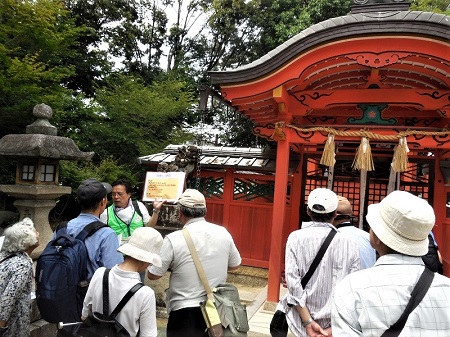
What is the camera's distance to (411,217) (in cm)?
153

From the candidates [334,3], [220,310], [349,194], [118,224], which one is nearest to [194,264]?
[220,310]

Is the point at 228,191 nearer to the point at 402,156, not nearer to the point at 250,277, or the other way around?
the point at 250,277

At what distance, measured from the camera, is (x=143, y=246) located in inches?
88.7

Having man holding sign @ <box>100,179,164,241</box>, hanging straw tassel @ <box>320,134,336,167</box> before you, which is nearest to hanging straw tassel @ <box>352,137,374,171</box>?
hanging straw tassel @ <box>320,134,336,167</box>

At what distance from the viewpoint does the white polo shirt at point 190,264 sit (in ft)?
8.53

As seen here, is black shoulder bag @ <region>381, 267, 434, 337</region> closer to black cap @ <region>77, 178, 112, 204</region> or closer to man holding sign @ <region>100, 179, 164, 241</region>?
black cap @ <region>77, 178, 112, 204</region>

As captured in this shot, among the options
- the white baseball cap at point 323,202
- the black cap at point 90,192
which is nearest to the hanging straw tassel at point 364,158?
the white baseball cap at point 323,202

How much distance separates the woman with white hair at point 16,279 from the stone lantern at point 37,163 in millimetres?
1612

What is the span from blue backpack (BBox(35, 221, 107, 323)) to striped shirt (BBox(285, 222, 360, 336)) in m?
1.54

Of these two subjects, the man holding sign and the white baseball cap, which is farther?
the man holding sign

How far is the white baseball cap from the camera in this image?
2.71 metres

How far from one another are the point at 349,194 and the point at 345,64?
12.0 feet

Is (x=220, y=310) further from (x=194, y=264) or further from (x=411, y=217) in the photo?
(x=411, y=217)

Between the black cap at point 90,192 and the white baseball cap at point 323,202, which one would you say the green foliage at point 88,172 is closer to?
the black cap at point 90,192
